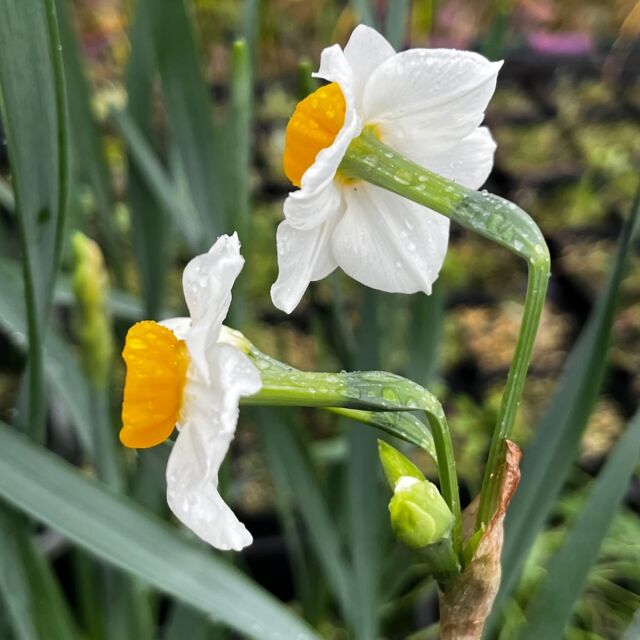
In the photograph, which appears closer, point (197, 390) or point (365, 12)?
point (197, 390)

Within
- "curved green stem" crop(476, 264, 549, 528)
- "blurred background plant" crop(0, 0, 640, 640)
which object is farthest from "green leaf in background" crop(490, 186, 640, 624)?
"curved green stem" crop(476, 264, 549, 528)

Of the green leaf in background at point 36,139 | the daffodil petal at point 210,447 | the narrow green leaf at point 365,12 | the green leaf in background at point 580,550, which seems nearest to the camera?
the daffodil petal at point 210,447

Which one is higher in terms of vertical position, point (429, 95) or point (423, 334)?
point (429, 95)

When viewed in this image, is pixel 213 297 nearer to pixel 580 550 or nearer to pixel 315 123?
pixel 315 123

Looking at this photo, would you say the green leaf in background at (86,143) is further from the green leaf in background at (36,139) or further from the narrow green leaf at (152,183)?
the green leaf in background at (36,139)

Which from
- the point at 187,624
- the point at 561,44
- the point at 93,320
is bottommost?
the point at 187,624

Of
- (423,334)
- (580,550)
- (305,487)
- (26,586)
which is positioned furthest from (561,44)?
(26,586)

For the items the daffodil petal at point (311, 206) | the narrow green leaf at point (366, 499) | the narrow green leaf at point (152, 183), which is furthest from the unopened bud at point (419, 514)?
the narrow green leaf at point (152, 183)
